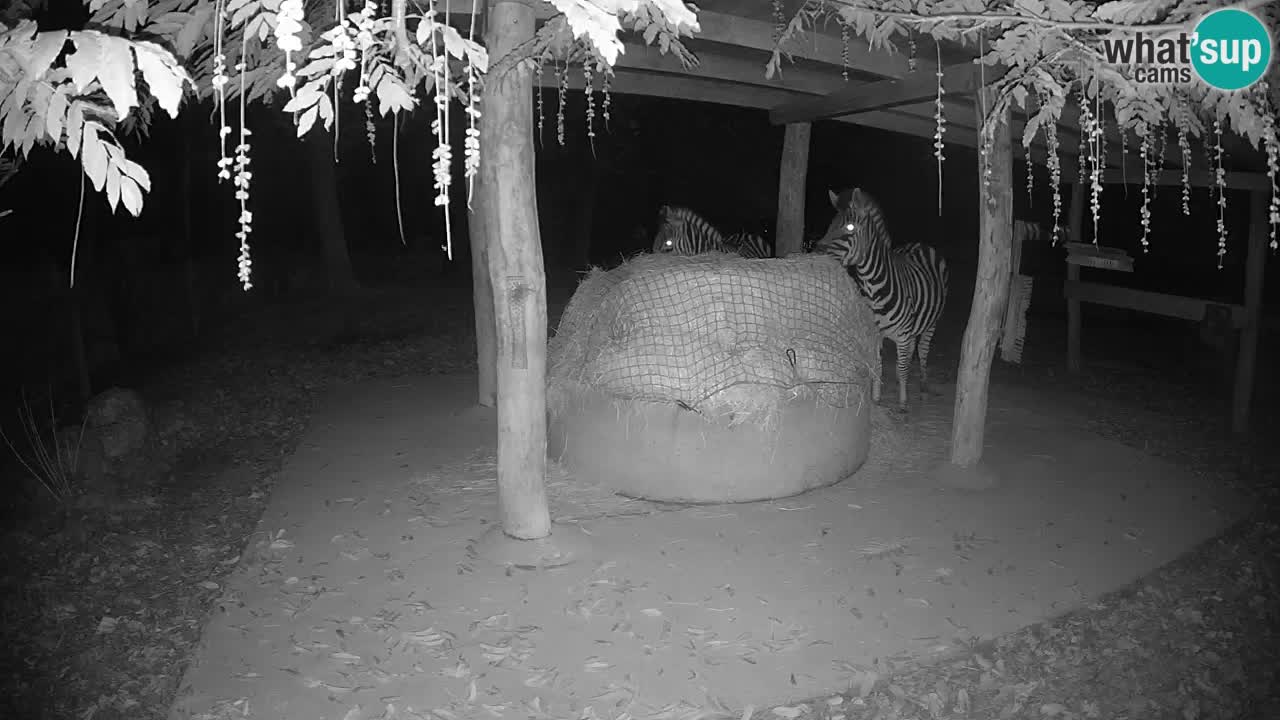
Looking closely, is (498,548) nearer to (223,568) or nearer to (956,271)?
(223,568)

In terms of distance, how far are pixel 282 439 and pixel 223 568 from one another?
2.82 metres

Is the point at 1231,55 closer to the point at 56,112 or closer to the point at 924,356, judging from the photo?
the point at 56,112

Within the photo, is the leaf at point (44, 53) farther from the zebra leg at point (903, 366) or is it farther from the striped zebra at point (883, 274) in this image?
the zebra leg at point (903, 366)

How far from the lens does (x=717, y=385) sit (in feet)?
18.5

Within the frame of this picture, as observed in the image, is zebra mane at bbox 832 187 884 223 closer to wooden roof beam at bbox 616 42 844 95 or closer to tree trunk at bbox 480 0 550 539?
wooden roof beam at bbox 616 42 844 95

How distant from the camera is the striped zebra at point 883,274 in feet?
26.1

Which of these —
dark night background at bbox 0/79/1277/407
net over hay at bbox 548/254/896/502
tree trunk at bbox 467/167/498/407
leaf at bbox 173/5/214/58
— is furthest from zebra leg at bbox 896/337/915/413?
leaf at bbox 173/5/214/58

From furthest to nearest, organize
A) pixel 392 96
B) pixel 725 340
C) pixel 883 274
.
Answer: pixel 883 274, pixel 725 340, pixel 392 96

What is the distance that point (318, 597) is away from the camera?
14.5 feet

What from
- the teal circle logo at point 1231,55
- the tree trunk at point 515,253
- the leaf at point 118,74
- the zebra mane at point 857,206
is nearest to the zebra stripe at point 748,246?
the zebra mane at point 857,206

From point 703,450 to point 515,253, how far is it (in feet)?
6.00

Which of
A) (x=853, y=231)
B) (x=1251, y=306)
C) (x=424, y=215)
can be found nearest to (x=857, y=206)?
(x=853, y=231)

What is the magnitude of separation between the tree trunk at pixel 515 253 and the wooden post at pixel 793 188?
4844 mm

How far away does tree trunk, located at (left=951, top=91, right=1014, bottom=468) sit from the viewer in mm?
6000
